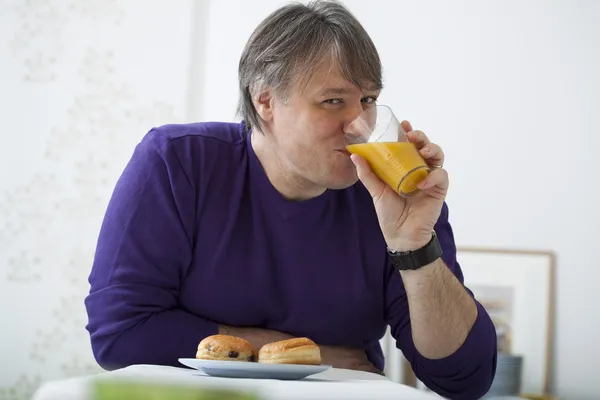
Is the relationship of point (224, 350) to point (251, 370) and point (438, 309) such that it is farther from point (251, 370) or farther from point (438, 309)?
point (438, 309)


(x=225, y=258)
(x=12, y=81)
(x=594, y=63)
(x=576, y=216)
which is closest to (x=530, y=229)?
(x=576, y=216)

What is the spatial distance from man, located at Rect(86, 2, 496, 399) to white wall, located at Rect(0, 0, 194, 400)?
1.91m

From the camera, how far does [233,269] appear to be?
143 cm

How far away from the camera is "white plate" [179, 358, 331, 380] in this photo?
2.95 ft

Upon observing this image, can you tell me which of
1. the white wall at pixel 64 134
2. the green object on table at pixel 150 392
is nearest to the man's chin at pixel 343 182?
the green object on table at pixel 150 392

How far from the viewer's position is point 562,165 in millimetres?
3168

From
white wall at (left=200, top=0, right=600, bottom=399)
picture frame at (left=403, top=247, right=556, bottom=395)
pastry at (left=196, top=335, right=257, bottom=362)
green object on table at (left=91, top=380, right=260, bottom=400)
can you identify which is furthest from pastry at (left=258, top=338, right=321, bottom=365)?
white wall at (left=200, top=0, right=600, bottom=399)

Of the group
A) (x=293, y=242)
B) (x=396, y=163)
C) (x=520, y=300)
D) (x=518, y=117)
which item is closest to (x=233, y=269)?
(x=293, y=242)

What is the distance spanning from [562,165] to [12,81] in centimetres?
236

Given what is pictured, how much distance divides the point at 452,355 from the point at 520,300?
5.85ft

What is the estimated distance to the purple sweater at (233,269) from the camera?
4.52 feet

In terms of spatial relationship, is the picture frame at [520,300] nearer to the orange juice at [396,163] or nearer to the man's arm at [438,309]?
the man's arm at [438,309]

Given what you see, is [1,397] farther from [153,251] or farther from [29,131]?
[153,251]

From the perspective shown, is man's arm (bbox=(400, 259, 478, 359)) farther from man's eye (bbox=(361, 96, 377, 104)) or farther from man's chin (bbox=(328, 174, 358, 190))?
man's eye (bbox=(361, 96, 377, 104))
